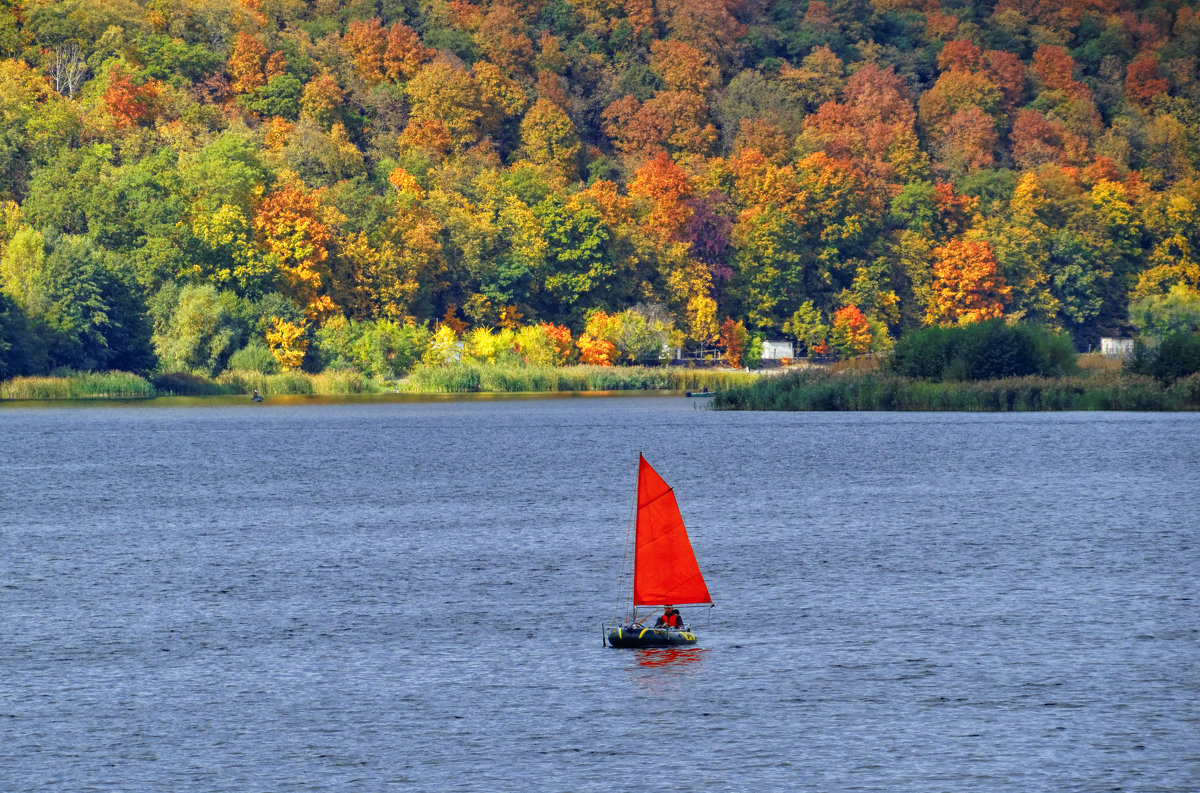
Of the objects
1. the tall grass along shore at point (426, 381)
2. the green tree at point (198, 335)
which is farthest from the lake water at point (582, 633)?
the green tree at point (198, 335)

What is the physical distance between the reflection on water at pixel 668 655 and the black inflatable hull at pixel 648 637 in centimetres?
11

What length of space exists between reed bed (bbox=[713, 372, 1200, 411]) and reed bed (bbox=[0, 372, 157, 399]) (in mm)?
41395

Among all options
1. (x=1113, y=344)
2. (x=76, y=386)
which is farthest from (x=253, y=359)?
(x=1113, y=344)

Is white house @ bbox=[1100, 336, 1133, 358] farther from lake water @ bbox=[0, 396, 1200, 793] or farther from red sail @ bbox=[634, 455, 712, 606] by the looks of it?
red sail @ bbox=[634, 455, 712, 606]

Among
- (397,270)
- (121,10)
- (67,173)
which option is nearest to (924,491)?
(397,270)

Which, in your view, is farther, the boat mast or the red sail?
the boat mast

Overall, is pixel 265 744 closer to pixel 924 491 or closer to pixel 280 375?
pixel 924 491

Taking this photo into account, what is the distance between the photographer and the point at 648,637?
83.3 feet

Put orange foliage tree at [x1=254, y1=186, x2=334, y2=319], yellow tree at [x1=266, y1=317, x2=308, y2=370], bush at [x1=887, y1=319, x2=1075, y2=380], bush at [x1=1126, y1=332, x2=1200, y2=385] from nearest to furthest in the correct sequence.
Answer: bush at [x1=1126, y1=332, x2=1200, y2=385]
bush at [x1=887, y1=319, x2=1075, y2=380]
yellow tree at [x1=266, y1=317, x2=308, y2=370]
orange foliage tree at [x1=254, y1=186, x2=334, y2=319]

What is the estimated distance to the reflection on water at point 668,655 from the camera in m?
24.7

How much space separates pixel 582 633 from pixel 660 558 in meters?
2.55

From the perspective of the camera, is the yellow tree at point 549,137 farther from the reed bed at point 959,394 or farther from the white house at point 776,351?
the reed bed at point 959,394

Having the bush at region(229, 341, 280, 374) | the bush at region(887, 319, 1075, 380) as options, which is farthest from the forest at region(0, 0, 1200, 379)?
the bush at region(887, 319, 1075, 380)

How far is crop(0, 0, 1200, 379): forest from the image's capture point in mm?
126500
